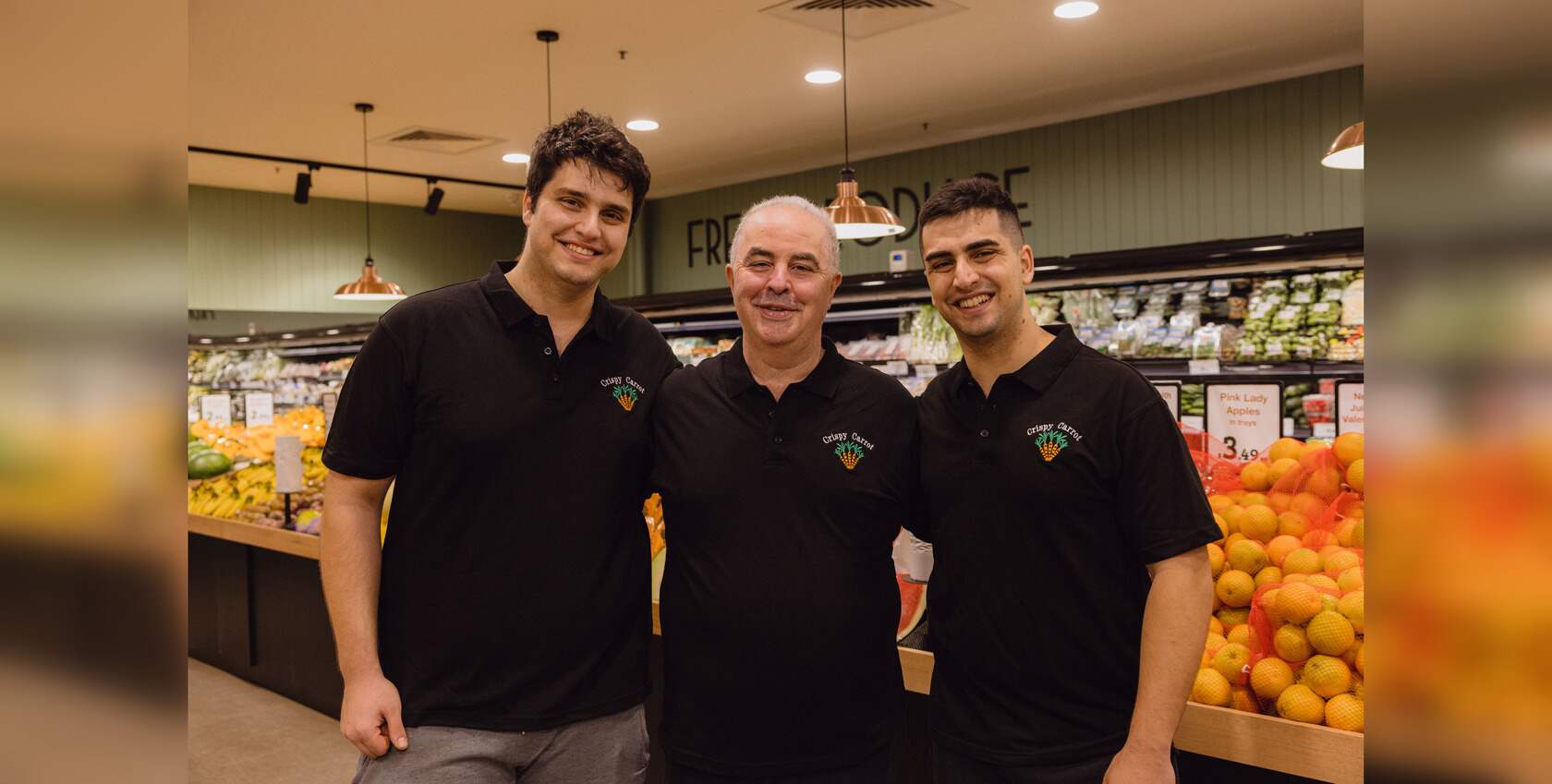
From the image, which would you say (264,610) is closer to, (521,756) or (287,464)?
(287,464)

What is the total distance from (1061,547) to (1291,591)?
564 mm

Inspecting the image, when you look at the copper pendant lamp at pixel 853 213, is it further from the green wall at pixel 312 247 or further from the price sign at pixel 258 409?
the green wall at pixel 312 247

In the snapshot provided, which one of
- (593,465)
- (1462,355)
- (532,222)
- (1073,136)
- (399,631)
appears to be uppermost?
(1073,136)

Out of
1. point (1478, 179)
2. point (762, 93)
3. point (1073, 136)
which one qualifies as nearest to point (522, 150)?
point (762, 93)

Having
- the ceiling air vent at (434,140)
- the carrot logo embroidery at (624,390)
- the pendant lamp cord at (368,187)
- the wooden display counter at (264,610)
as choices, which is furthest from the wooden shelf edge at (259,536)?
the ceiling air vent at (434,140)

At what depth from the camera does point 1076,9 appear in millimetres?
5934

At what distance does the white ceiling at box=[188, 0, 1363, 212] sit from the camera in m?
6.04

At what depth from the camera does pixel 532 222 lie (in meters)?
1.94

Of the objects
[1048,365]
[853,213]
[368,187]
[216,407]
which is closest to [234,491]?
[853,213]

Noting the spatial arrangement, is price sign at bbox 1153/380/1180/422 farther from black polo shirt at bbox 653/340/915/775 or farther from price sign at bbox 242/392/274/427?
price sign at bbox 242/392/274/427

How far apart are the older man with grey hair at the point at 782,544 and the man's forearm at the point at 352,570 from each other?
1.66 ft

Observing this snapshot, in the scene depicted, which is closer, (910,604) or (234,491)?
(910,604)

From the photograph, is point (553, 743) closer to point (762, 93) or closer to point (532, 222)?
point (532, 222)

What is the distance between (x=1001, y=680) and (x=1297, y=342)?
428cm
